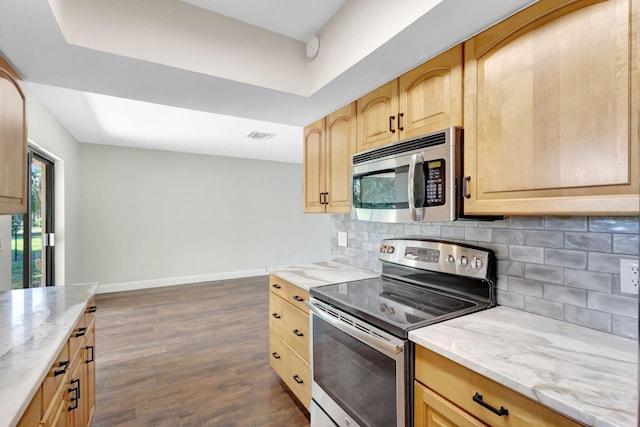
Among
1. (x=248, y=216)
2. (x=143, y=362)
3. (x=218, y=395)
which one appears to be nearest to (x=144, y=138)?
(x=248, y=216)

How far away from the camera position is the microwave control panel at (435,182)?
1.42 m

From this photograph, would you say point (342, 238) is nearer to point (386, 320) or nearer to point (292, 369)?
point (292, 369)

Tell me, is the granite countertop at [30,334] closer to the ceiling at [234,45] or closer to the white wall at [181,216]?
the ceiling at [234,45]

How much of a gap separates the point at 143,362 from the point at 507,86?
3.46 m

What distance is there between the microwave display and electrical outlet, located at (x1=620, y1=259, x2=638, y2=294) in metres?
0.87

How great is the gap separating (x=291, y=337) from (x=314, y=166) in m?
1.39

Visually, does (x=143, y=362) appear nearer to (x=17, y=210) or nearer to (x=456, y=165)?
(x=17, y=210)

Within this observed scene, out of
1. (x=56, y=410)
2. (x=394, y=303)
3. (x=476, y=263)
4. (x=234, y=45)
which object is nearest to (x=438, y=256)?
(x=476, y=263)

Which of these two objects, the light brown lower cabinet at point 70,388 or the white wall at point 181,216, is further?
the white wall at point 181,216

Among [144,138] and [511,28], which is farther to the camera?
[144,138]

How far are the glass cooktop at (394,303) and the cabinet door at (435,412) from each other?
0.74 ft

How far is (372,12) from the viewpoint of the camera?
1519 millimetres

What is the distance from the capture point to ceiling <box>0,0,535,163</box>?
132 cm

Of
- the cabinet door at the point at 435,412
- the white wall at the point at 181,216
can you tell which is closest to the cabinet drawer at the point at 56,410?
the cabinet door at the point at 435,412
